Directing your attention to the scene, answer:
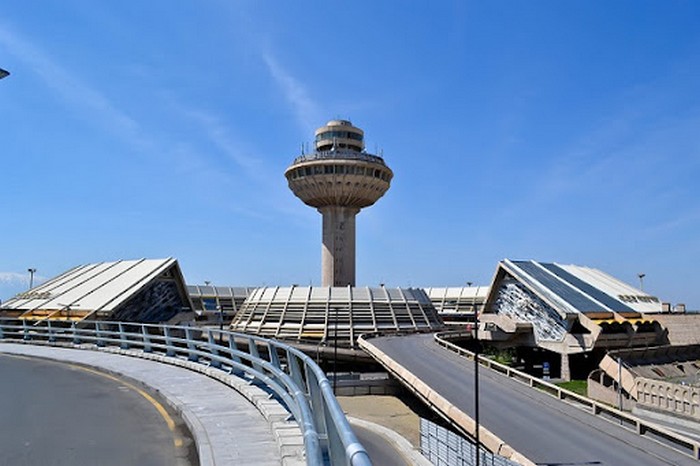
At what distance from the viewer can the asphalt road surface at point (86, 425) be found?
300 inches

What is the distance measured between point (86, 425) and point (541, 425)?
19633mm

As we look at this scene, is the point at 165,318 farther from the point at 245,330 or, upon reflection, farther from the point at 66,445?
the point at 66,445

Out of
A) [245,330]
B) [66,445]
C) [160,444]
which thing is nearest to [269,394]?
[160,444]

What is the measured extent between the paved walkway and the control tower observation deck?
5663cm

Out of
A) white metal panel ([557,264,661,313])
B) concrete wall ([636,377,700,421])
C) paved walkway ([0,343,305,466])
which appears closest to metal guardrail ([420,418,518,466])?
paved walkway ([0,343,305,466])

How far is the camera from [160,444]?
8.31 meters

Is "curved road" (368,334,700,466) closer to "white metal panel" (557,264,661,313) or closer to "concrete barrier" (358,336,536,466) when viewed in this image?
"concrete barrier" (358,336,536,466)

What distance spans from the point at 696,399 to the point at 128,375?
106 feet

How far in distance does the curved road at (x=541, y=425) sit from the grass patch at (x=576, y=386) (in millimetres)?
14878

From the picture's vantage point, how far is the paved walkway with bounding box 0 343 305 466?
23.4 ft

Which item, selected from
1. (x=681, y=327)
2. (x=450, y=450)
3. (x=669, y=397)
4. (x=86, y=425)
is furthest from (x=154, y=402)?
(x=681, y=327)

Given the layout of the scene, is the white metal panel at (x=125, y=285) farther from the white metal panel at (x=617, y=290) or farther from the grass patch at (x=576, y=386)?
the white metal panel at (x=617, y=290)

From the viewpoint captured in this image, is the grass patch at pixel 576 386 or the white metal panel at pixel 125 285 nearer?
the white metal panel at pixel 125 285

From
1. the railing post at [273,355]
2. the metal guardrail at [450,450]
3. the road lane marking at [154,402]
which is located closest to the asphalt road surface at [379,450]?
the metal guardrail at [450,450]
